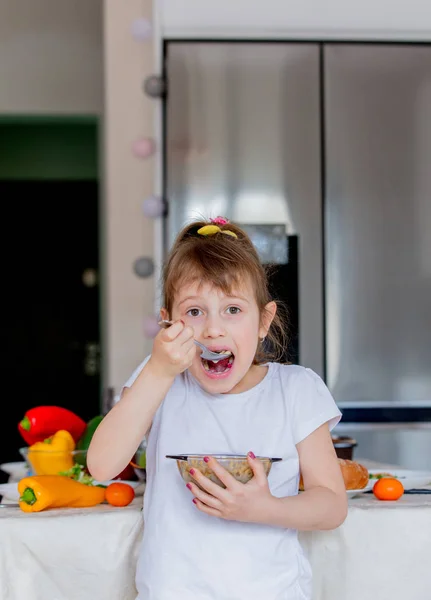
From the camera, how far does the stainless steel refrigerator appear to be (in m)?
3.24

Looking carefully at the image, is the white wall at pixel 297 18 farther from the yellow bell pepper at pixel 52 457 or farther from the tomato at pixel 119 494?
the tomato at pixel 119 494

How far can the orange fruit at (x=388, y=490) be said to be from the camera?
1.60m

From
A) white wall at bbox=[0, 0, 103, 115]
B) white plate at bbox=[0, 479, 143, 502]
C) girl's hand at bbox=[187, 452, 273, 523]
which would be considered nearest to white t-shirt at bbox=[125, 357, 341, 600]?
girl's hand at bbox=[187, 452, 273, 523]

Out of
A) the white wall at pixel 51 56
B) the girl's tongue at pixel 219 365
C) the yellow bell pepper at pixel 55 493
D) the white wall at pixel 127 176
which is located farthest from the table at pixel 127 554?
the white wall at pixel 51 56

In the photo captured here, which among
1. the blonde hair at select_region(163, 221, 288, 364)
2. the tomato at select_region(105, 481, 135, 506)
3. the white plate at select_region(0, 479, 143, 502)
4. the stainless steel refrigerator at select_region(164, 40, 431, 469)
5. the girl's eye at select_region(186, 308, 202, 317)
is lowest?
the white plate at select_region(0, 479, 143, 502)

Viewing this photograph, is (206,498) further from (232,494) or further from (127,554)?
(127,554)

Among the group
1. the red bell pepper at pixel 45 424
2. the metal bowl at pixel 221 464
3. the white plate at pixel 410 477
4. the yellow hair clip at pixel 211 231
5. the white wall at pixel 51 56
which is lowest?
the white plate at pixel 410 477

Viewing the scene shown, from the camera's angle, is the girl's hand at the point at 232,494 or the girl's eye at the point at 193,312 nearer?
the girl's hand at the point at 232,494

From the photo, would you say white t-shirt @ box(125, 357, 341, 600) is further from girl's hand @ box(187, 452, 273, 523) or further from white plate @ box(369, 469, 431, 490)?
white plate @ box(369, 469, 431, 490)

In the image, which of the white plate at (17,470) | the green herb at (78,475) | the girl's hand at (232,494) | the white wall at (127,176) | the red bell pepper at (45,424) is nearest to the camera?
the girl's hand at (232,494)

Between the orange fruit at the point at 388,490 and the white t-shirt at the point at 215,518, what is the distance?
0.30 metres

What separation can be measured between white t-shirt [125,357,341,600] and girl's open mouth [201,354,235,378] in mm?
67

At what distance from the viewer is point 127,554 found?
1.53 metres

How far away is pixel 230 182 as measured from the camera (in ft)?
10.7
